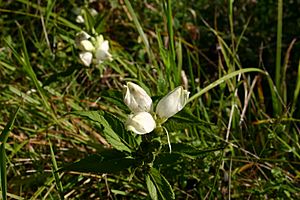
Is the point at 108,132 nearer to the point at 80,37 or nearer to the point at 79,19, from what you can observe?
the point at 80,37

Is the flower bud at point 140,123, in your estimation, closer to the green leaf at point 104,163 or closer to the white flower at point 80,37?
the green leaf at point 104,163

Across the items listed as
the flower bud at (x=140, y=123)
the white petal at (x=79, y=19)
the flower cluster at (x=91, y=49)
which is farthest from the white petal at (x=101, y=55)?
the flower bud at (x=140, y=123)

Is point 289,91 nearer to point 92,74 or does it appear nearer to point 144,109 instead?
point 92,74

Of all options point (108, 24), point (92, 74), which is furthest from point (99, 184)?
point (108, 24)

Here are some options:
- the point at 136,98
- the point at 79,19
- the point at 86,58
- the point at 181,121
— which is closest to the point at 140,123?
the point at 136,98

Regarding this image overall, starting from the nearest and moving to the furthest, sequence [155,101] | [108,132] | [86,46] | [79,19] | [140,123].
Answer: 1. [140,123]
2. [108,132]
3. [155,101]
4. [86,46]
5. [79,19]

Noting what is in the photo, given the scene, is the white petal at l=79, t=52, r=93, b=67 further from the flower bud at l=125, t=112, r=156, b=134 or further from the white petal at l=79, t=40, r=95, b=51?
the flower bud at l=125, t=112, r=156, b=134
